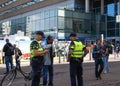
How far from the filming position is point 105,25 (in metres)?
59.7

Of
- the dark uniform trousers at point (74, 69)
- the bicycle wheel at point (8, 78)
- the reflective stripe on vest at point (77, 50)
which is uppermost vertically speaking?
the reflective stripe on vest at point (77, 50)

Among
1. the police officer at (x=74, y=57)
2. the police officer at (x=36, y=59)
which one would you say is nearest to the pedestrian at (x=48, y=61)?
the police officer at (x=74, y=57)

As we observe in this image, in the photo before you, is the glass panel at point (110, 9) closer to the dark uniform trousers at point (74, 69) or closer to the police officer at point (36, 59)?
the dark uniform trousers at point (74, 69)

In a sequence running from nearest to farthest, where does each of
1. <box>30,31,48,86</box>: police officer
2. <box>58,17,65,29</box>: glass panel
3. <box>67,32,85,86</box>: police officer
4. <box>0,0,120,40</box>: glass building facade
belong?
<box>30,31,48,86</box>: police officer, <box>67,32,85,86</box>: police officer, <box>58,17,65,29</box>: glass panel, <box>0,0,120,40</box>: glass building facade

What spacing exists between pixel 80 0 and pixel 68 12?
292 inches

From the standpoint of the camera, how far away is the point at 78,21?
193 feet

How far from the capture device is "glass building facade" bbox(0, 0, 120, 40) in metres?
56.5

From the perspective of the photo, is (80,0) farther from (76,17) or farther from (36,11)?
(36,11)

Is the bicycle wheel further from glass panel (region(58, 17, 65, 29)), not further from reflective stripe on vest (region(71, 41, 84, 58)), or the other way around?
glass panel (region(58, 17, 65, 29))

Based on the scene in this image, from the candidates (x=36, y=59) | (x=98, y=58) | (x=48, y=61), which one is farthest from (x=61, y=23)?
(x=36, y=59)

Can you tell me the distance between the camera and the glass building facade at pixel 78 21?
56500 mm

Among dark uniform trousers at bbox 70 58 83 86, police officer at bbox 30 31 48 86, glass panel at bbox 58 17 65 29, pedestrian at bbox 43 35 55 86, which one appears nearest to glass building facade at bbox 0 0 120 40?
glass panel at bbox 58 17 65 29

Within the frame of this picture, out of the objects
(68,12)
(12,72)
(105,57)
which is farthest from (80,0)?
(12,72)

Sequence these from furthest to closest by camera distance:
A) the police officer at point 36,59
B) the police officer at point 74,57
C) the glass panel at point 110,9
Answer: the glass panel at point 110,9 → the police officer at point 74,57 → the police officer at point 36,59
